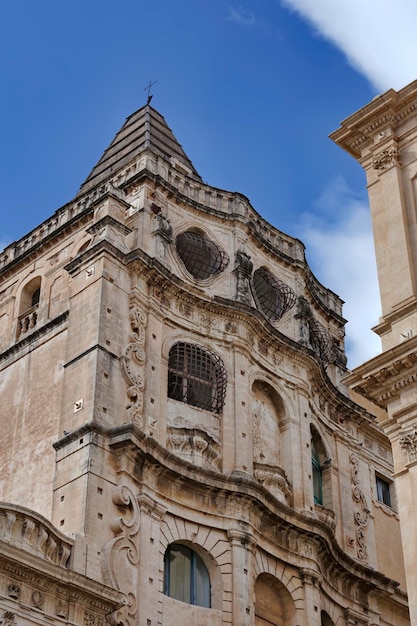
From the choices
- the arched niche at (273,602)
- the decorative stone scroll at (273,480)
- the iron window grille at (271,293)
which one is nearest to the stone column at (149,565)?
the arched niche at (273,602)

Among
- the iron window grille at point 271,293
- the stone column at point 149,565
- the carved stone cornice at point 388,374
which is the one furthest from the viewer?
the iron window grille at point 271,293

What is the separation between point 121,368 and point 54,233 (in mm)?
6385

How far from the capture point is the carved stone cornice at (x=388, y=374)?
19688mm

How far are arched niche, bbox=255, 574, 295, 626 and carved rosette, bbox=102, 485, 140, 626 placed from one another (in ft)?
12.8

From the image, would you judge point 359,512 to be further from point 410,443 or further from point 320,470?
point 410,443

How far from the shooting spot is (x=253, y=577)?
26000mm

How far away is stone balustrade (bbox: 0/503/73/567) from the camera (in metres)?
21.3

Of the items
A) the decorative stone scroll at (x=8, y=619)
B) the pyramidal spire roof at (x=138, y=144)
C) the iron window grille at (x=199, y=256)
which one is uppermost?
the pyramidal spire roof at (x=138, y=144)

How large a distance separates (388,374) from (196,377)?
921 centimetres

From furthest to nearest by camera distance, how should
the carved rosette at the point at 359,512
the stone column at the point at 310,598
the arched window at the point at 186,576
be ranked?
the carved rosette at the point at 359,512
the stone column at the point at 310,598
the arched window at the point at 186,576

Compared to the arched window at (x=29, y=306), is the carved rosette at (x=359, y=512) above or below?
below

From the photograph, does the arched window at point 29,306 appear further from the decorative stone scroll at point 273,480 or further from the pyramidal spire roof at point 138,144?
the decorative stone scroll at point 273,480

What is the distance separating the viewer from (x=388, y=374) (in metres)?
19.9

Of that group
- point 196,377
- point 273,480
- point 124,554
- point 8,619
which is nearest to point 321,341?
point 196,377
